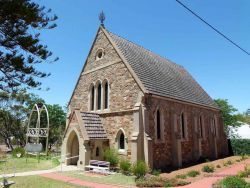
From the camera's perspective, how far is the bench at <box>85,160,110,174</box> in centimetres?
1598

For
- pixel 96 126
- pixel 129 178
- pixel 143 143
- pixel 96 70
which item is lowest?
pixel 129 178

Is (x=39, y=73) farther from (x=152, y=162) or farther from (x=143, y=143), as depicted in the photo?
(x=152, y=162)

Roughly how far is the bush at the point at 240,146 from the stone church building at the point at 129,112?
30.4 ft

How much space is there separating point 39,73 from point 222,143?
2690cm

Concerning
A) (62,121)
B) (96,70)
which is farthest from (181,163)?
(62,121)

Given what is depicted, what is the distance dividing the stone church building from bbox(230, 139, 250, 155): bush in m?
9.26

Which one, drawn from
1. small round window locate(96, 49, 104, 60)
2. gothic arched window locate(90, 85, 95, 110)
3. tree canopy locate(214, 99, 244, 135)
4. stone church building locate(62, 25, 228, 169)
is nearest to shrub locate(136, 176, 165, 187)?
stone church building locate(62, 25, 228, 169)

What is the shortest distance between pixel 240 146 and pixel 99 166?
76.9ft

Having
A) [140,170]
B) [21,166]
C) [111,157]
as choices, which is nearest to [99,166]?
[111,157]

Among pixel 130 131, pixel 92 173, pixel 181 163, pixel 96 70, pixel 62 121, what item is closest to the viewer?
pixel 92 173

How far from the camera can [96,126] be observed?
19.5 m

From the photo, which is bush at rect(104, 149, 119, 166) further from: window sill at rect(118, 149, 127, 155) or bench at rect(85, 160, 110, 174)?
bench at rect(85, 160, 110, 174)

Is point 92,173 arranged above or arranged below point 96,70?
below

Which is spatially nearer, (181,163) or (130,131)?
(130,131)
